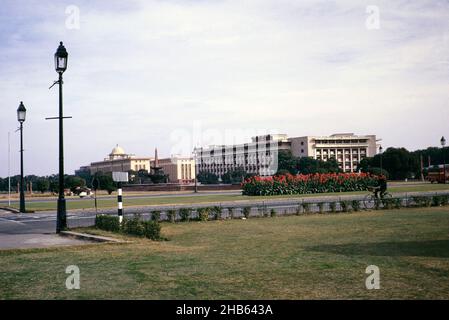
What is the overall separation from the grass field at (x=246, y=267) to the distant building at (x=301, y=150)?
134 metres

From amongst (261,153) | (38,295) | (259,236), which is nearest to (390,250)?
(259,236)

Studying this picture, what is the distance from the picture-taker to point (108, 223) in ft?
54.2

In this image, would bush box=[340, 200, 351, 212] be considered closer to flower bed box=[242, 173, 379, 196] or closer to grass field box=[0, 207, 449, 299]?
grass field box=[0, 207, 449, 299]

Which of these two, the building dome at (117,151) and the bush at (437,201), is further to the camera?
the building dome at (117,151)

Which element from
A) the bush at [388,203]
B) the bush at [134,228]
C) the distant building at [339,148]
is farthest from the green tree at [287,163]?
the bush at [134,228]

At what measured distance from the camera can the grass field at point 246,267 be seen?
6762 millimetres

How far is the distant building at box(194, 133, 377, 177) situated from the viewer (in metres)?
151

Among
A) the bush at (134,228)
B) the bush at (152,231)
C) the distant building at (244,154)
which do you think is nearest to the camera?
the bush at (152,231)

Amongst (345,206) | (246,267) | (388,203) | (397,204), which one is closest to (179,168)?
(397,204)

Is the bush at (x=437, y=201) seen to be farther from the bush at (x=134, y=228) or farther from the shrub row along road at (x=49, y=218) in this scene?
the bush at (x=134, y=228)

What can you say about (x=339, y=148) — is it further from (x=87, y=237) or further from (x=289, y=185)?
(x=87, y=237)

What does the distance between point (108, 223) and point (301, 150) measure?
13960 centimetres

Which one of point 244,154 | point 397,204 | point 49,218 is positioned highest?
point 244,154
